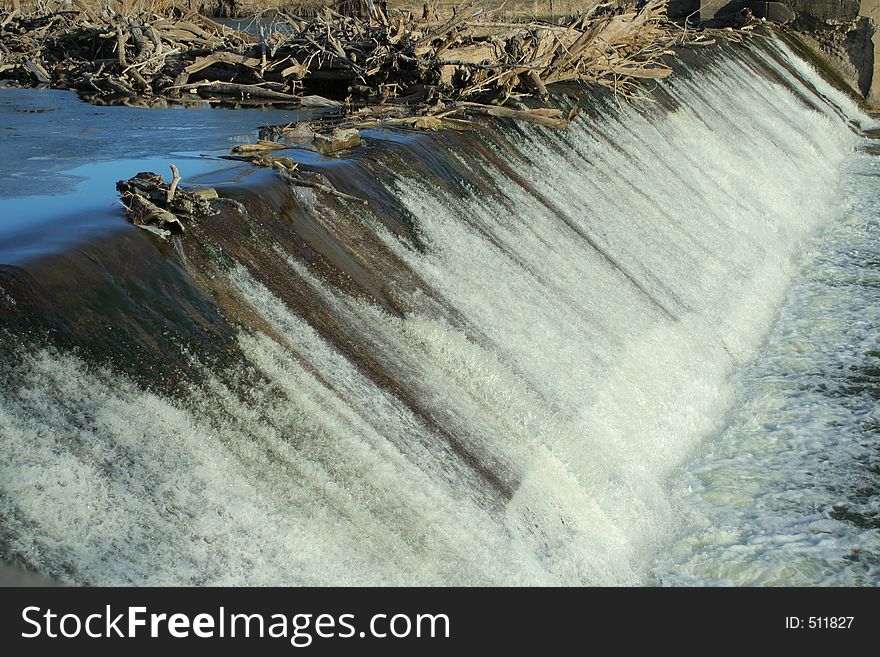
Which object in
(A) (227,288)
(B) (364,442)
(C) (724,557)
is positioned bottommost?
(C) (724,557)

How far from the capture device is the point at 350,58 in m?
11.8

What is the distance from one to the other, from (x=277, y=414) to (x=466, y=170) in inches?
146

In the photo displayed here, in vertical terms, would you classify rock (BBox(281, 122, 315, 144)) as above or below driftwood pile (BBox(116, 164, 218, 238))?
below

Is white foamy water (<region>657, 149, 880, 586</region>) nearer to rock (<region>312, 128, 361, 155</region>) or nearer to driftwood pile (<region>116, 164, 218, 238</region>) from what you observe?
driftwood pile (<region>116, 164, 218, 238</region>)

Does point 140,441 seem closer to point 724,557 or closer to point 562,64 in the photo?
point 724,557

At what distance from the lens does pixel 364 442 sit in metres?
4.93

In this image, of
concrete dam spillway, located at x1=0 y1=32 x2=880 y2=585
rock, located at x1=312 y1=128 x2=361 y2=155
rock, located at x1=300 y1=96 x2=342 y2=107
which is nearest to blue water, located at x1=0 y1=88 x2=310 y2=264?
concrete dam spillway, located at x1=0 y1=32 x2=880 y2=585

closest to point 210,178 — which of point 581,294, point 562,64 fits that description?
point 581,294

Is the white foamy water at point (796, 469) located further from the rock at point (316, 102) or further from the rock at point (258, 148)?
the rock at point (316, 102)

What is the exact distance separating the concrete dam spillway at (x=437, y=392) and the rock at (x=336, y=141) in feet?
0.51

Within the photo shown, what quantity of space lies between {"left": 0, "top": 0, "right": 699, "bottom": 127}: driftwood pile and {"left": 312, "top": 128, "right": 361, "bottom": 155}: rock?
173cm

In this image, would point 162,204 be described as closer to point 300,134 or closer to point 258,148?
point 258,148

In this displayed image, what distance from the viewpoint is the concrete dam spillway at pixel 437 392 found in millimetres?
4164

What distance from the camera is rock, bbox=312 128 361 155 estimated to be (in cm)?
773
